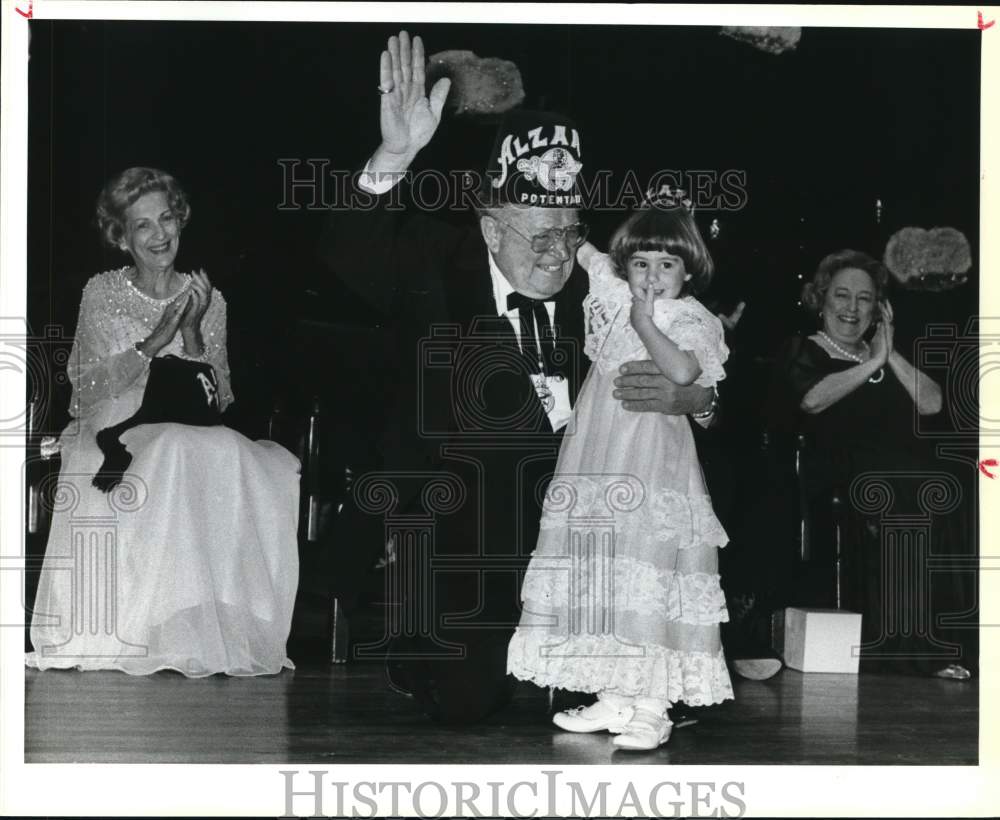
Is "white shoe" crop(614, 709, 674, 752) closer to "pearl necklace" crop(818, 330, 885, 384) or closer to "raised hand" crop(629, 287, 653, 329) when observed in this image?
"raised hand" crop(629, 287, 653, 329)

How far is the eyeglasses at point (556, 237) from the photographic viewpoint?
166 inches

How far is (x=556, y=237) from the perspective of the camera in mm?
4223

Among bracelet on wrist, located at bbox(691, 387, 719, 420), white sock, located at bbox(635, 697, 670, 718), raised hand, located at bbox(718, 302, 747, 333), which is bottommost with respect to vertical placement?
white sock, located at bbox(635, 697, 670, 718)

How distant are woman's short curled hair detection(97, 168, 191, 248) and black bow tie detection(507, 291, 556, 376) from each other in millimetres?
957

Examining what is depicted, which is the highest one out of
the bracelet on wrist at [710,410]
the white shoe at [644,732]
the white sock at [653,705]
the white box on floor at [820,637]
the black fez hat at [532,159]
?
the black fez hat at [532,159]

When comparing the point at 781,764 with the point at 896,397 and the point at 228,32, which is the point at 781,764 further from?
the point at 228,32

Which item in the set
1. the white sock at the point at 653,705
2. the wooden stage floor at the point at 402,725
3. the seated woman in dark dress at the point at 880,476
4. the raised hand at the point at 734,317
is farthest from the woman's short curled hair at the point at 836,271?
the white sock at the point at 653,705

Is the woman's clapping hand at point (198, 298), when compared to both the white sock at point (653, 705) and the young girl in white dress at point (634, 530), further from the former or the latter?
the white sock at point (653, 705)

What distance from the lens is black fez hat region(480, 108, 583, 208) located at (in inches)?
165

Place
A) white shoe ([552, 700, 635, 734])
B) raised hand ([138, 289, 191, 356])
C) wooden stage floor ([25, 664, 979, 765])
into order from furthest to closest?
raised hand ([138, 289, 191, 356]) → white shoe ([552, 700, 635, 734]) → wooden stage floor ([25, 664, 979, 765])

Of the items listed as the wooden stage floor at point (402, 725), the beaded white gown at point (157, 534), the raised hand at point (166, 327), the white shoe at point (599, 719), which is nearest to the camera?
the wooden stage floor at point (402, 725)

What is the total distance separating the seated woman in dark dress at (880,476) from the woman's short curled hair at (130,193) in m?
1.76

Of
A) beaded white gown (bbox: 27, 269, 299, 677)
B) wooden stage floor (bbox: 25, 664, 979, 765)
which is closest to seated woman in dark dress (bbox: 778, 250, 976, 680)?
wooden stage floor (bbox: 25, 664, 979, 765)

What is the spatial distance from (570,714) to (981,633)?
3.91 feet
